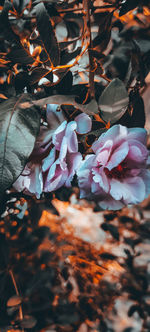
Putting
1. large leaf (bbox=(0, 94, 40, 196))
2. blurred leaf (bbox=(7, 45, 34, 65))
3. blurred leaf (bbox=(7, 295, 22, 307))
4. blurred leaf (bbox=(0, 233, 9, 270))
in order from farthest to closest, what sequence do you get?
blurred leaf (bbox=(0, 233, 9, 270)), blurred leaf (bbox=(7, 295, 22, 307)), blurred leaf (bbox=(7, 45, 34, 65)), large leaf (bbox=(0, 94, 40, 196))

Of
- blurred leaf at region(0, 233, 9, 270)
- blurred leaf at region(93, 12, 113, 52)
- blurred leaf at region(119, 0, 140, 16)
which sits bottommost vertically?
blurred leaf at region(0, 233, 9, 270)

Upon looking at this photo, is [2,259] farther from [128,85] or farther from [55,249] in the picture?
[128,85]

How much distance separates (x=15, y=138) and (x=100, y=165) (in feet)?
0.47

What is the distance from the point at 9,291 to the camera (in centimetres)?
114

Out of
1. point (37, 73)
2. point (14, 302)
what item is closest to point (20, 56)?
point (37, 73)

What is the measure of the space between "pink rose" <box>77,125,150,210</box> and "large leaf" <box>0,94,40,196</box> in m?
0.09

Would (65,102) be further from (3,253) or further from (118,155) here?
(3,253)

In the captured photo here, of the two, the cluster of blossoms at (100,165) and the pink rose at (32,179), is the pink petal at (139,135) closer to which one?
the cluster of blossoms at (100,165)

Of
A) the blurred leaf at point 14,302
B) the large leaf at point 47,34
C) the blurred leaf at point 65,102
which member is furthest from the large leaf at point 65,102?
the blurred leaf at point 14,302

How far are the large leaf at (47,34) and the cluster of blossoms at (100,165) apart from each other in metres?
0.12

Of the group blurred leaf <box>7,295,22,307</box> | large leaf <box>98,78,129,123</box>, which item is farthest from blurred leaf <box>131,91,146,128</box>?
blurred leaf <box>7,295,22,307</box>

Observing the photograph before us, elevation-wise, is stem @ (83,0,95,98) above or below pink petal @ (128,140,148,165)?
above

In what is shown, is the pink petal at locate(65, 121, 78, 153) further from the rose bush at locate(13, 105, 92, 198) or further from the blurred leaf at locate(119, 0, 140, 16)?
the blurred leaf at locate(119, 0, 140, 16)

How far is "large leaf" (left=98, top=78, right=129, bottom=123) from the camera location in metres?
0.40
